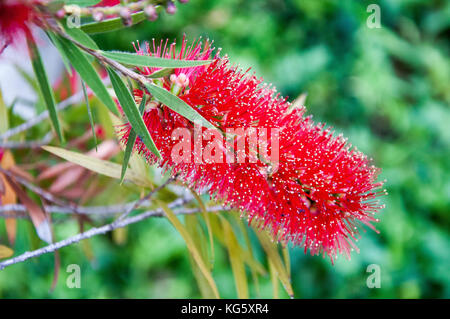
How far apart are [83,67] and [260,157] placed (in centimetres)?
19

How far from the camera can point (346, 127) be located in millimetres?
1387

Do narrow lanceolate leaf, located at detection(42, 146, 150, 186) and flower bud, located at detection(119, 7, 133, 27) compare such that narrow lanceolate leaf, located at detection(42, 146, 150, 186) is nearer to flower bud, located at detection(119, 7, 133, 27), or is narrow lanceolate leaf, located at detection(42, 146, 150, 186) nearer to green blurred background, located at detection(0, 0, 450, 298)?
flower bud, located at detection(119, 7, 133, 27)

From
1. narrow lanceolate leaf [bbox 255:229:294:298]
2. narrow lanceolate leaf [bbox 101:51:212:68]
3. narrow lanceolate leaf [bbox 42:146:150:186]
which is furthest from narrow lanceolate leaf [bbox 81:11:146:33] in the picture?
narrow lanceolate leaf [bbox 255:229:294:298]

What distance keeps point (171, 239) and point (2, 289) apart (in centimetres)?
48

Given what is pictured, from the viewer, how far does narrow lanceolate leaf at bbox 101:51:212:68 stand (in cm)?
33

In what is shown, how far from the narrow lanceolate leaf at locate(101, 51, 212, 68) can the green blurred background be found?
966mm

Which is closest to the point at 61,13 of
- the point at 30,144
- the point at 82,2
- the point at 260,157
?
the point at 82,2

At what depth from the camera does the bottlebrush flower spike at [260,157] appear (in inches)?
15.6

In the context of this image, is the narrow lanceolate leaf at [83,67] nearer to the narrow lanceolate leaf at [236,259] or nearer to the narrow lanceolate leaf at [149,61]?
the narrow lanceolate leaf at [149,61]

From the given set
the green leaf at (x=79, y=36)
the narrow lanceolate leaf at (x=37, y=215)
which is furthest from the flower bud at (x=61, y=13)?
the narrow lanceolate leaf at (x=37, y=215)

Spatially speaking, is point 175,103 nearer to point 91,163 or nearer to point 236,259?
point 91,163
